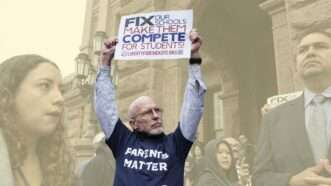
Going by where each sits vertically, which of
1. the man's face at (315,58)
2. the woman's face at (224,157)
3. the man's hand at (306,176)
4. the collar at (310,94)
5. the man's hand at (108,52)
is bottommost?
the man's hand at (306,176)

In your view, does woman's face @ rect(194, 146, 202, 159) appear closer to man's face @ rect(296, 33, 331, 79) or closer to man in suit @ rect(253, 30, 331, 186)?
man in suit @ rect(253, 30, 331, 186)

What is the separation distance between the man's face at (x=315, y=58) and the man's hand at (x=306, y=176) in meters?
0.58

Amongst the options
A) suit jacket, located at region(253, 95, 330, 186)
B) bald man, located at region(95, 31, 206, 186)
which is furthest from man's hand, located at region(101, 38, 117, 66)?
suit jacket, located at region(253, 95, 330, 186)

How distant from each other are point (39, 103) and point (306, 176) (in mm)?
1374

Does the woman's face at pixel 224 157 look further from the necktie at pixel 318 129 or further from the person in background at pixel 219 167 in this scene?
the necktie at pixel 318 129

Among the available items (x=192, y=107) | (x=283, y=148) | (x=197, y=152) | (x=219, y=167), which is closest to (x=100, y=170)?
(x=219, y=167)

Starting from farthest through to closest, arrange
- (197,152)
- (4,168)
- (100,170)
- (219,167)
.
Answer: (197,152), (100,170), (219,167), (4,168)

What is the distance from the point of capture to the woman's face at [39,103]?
6.98ft

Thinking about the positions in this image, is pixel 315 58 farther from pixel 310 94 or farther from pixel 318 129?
pixel 318 129

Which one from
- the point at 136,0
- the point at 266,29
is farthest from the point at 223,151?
the point at 266,29

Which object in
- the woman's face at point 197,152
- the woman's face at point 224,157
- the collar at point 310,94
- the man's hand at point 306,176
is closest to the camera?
the man's hand at point 306,176

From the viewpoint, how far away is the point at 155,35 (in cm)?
222

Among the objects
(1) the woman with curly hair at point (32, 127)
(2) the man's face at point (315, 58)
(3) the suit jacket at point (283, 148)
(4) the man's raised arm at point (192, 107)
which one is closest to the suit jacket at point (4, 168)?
(1) the woman with curly hair at point (32, 127)

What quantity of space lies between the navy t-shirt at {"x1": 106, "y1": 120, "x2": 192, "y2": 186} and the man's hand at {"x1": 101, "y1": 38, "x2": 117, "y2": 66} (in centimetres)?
31
